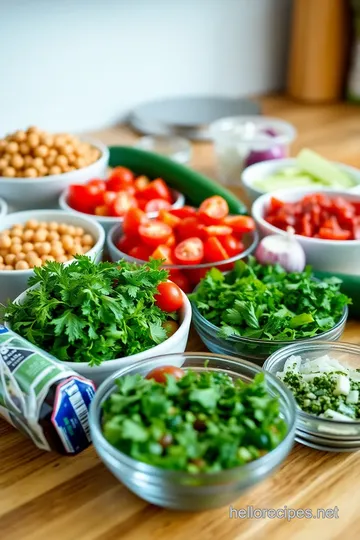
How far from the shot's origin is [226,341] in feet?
4.00

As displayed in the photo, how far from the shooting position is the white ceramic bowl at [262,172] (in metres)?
1.78

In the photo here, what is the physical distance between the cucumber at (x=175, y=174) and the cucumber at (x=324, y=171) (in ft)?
0.69

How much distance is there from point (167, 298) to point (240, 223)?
365 mm

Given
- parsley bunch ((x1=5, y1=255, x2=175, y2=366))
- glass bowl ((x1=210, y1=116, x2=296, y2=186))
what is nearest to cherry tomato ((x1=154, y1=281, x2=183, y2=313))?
parsley bunch ((x1=5, y1=255, x2=175, y2=366))

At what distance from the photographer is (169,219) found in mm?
1503

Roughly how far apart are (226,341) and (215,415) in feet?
0.96

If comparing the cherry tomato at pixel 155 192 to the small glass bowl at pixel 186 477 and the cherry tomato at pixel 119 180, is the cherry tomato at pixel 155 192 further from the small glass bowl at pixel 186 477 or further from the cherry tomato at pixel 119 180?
the small glass bowl at pixel 186 477

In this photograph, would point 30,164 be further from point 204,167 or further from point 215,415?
point 215,415

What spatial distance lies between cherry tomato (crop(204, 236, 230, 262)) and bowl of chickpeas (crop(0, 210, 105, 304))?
0.22 m

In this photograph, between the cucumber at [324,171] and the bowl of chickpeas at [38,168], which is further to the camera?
the cucumber at [324,171]

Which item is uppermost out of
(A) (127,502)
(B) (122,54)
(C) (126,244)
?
(B) (122,54)

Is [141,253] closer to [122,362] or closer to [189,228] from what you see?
[189,228]

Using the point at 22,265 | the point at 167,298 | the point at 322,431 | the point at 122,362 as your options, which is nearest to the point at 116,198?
the point at 22,265

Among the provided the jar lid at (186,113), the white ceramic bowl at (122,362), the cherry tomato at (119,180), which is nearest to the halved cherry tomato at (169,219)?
the cherry tomato at (119,180)
